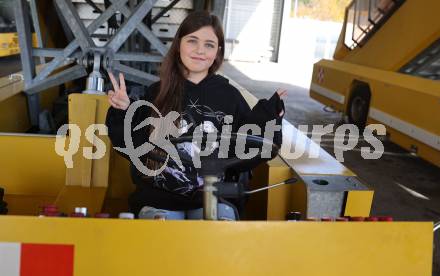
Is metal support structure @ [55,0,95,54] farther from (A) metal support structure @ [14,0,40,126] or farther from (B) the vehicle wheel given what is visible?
(B) the vehicle wheel

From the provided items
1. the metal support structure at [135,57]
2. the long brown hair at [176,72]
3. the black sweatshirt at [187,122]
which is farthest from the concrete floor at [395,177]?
the metal support structure at [135,57]

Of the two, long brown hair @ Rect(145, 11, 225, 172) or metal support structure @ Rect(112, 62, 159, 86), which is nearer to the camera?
long brown hair @ Rect(145, 11, 225, 172)

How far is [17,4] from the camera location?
11.0ft

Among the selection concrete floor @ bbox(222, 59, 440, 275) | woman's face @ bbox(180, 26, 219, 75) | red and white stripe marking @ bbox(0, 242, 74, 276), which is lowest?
concrete floor @ bbox(222, 59, 440, 275)

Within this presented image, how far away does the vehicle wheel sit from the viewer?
17.4ft

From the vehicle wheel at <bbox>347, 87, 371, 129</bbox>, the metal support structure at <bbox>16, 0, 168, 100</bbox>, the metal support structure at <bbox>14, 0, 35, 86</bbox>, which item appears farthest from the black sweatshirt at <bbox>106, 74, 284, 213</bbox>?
the vehicle wheel at <bbox>347, 87, 371, 129</bbox>

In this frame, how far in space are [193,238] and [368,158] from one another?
14.0ft

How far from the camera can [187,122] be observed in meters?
1.85

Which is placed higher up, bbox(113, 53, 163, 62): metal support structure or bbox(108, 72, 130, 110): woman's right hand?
bbox(113, 53, 163, 62): metal support structure

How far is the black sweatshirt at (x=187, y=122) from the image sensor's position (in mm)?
1837

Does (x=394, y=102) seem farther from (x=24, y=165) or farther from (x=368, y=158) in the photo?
(x=24, y=165)

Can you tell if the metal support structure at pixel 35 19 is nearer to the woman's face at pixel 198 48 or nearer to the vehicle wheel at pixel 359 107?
the woman's face at pixel 198 48

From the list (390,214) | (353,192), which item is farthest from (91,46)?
(390,214)

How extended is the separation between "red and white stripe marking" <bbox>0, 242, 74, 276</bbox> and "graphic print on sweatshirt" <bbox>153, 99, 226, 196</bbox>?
2.11 ft
